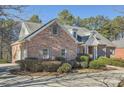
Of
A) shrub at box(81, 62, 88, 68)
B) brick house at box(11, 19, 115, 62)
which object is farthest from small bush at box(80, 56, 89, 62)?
brick house at box(11, 19, 115, 62)

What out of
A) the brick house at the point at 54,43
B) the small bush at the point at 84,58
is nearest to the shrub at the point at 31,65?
the brick house at the point at 54,43

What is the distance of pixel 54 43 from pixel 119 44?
23.3ft

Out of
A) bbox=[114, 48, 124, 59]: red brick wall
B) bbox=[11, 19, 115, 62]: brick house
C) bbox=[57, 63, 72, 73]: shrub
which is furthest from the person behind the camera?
bbox=[114, 48, 124, 59]: red brick wall

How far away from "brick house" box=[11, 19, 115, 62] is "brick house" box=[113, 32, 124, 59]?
482 mm

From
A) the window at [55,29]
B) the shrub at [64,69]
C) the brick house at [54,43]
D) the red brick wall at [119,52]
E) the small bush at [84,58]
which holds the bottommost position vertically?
the shrub at [64,69]

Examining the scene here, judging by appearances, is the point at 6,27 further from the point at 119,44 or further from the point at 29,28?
the point at 119,44

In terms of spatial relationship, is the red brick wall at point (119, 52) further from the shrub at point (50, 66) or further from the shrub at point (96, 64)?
the shrub at point (50, 66)

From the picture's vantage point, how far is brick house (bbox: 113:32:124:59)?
25414 millimetres

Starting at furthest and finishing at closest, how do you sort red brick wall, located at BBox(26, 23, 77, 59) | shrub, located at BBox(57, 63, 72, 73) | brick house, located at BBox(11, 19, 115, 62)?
red brick wall, located at BBox(26, 23, 77, 59)
brick house, located at BBox(11, 19, 115, 62)
shrub, located at BBox(57, 63, 72, 73)

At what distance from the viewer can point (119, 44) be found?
27875 millimetres

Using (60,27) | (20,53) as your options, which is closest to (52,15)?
(60,27)

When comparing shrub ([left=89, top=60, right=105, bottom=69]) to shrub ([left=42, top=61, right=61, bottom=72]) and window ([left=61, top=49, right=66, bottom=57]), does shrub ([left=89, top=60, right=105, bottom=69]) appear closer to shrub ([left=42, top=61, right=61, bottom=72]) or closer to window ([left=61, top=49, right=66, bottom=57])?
shrub ([left=42, top=61, right=61, bottom=72])

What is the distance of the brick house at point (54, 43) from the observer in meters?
22.4

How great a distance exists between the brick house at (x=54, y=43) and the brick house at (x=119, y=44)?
48cm
